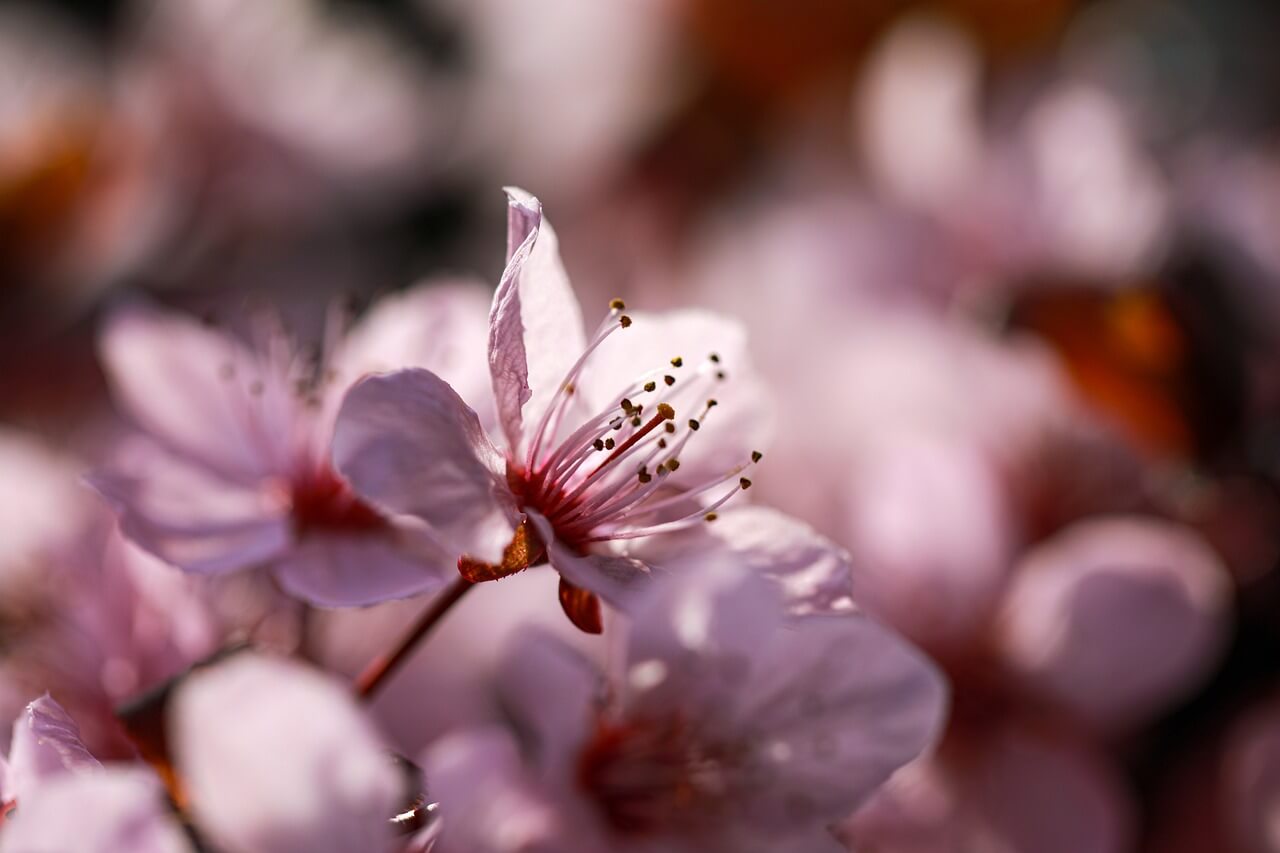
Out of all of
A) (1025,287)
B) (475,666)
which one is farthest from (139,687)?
(1025,287)

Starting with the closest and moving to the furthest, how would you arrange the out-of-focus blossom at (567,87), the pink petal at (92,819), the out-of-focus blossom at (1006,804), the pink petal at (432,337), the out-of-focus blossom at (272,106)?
the pink petal at (92,819), the pink petal at (432,337), the out-of-focus blossom at (1006,804), the out-of-focus blossom at (272,106), the out-of-focus blossom at (567,87)

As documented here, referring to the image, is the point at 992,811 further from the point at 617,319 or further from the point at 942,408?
the point at 617,319

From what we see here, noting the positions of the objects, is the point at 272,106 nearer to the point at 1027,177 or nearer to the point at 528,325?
the point at 1027,177

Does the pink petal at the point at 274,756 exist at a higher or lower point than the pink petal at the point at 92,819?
higher

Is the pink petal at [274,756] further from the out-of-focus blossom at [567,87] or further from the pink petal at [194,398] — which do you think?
the out-of-focus blossom at [567,87]

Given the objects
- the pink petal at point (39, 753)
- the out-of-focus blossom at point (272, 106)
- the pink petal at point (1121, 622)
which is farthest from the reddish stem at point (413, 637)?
the out-of-focus blossom at point (272, 106)

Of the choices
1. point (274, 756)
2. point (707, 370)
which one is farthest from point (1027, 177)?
point (274, 756)
